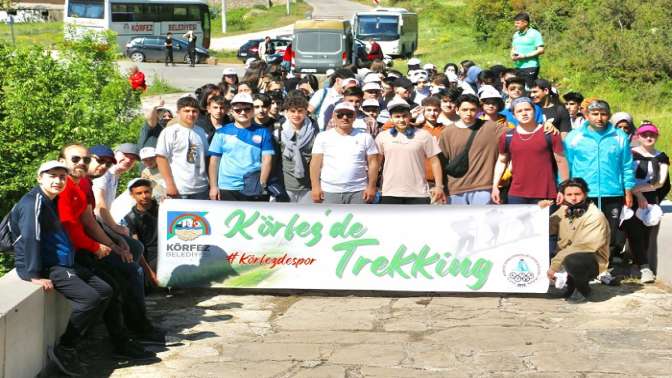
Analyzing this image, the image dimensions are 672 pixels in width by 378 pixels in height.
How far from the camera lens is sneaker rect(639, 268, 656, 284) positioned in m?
10.7

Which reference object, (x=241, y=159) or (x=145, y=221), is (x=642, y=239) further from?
(x=145, y=221)

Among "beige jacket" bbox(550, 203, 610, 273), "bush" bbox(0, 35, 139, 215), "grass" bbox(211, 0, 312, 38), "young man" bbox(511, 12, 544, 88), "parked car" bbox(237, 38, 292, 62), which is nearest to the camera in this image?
"beige jacket" bbox(550, 203, 610, 273)

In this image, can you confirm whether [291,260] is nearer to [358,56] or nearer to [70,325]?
[70,325]

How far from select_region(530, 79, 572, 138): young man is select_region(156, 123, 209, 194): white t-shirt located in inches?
165

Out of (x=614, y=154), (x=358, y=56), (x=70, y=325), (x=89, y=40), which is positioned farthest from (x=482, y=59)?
(x=70, y=325)

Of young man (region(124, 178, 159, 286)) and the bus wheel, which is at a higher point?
the bus wheel

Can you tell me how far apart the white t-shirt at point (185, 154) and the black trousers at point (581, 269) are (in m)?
3.60

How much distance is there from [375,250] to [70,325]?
3378 millimetres

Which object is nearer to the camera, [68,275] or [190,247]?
[68,275]

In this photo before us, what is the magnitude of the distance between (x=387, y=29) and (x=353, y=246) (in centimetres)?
3927

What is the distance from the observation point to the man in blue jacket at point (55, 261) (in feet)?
24.8

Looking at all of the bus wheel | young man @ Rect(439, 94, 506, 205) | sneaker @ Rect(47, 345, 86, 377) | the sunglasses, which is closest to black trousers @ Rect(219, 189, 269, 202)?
young man @ Rect(439, 94, 506, 205)

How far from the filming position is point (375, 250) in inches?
408

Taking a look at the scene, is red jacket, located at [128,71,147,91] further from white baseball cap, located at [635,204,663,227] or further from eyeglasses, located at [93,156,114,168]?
white baseball cap, located at [635,204,663,227]
